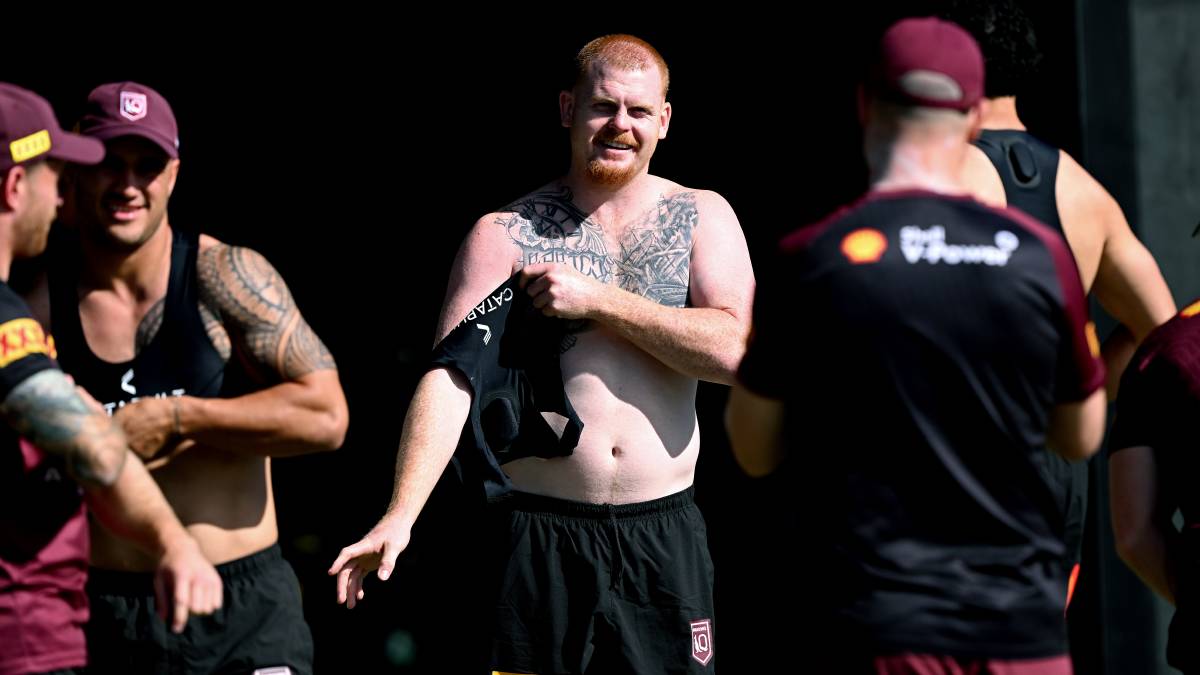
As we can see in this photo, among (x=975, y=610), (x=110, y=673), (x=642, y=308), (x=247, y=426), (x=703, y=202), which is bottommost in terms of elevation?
(x=110, y=673)

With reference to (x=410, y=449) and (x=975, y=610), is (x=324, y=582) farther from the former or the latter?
(x=975, y=610)

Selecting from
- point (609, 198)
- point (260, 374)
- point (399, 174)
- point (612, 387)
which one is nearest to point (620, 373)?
point (612, 387)

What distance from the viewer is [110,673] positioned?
367 cm

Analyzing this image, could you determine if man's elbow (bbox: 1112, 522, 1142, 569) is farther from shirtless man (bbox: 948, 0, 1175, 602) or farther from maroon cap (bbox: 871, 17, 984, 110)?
maroon cap (bbox: 871, 17, 984, 110)

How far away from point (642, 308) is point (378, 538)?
0.97 m

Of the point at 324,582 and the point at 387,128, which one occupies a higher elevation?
the point at 387,128

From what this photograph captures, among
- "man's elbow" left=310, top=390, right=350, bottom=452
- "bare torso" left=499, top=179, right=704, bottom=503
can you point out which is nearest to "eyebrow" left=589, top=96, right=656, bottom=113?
"bare torso" left=499, top=179, right=704, bottom=503

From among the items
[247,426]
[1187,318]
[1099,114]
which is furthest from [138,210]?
[1099,114]

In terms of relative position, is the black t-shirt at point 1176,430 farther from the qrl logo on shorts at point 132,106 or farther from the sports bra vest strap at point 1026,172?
the qrl logo on shorts at point 132,106

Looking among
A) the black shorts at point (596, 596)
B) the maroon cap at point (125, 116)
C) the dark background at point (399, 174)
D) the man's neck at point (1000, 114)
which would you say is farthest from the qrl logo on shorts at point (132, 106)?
the dark background at point (399, 174)

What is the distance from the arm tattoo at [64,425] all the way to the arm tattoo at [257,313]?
0.65 metres

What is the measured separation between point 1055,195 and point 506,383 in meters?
1.55

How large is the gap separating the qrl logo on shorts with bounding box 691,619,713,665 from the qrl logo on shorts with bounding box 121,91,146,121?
2013 mm

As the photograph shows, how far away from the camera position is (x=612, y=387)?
4.39 meters
